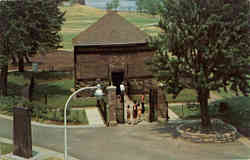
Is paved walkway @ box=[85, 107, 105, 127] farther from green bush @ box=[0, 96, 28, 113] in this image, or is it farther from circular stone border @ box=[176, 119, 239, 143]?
circular stone border @ box=[176, 119, 239, 143]

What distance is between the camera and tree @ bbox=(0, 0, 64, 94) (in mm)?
43000

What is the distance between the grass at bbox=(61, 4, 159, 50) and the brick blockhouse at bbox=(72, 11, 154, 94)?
62033 mm

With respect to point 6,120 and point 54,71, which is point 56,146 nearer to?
point 6,120

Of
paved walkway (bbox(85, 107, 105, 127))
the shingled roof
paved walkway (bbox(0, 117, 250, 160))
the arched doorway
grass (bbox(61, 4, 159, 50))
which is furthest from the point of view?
grass (bbox(61, 4, 159, 50))

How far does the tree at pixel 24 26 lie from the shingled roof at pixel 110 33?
3424 millimetres

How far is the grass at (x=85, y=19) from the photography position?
12079 cm

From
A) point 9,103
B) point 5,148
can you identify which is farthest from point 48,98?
point 5,148

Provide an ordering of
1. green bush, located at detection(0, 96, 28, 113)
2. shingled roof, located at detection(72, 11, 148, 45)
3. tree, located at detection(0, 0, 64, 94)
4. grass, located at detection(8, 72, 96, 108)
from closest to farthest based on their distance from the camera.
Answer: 1. green bush, located at detection(0, 96, 28, 113)
2. tree, located at detection(0, 0, 64, 94)
3. grass, located at detection(8, 72, 96, 108)
4. shingled roof, located at detection(72, 11, 148, 45)

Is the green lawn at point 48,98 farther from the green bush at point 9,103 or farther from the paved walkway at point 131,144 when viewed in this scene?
the paved walkway at point 131,144

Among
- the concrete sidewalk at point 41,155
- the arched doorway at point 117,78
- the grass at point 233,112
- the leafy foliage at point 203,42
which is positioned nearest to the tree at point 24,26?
the arched doorway at point 117,78

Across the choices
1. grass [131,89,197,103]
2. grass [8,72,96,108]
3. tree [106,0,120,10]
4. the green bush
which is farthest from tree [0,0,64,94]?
tree [106,0,120,10]

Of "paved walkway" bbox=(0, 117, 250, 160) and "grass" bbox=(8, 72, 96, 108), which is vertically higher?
"grass" bbox=(8, 72, 96, 108)

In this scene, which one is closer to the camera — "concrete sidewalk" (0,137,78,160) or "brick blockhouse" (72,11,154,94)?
"concrete sidewalk" (0,137,78,160)

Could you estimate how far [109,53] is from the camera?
46.7 m
